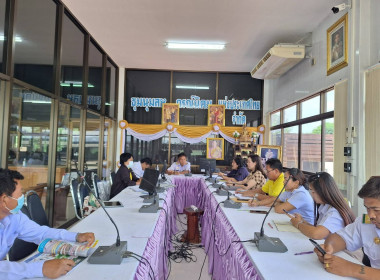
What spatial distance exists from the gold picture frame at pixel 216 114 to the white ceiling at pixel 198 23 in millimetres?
1398

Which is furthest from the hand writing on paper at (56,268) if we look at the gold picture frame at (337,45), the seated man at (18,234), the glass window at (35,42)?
the gold picture frame at (337,45)

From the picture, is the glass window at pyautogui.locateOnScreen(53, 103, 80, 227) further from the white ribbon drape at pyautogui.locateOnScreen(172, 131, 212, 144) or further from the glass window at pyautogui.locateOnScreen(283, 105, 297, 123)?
the glass window at pyautogui.locateOnScreen(283, 105, 297, 123)

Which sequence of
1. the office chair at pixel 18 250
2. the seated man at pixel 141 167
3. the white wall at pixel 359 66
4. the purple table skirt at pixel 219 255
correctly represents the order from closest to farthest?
the purple table skirt at pixel 219 255, the office chair at pixel 18 250, the white wall at pixel 359 66, the seated man at pixel 141 167

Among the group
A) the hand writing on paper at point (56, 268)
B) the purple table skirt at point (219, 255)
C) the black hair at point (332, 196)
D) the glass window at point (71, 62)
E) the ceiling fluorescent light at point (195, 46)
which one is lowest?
the purple table skirt at point (219, 255)

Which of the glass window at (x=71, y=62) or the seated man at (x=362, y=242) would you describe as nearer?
the seated man at (x=362, y=242)

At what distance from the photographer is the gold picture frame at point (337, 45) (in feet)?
10.7

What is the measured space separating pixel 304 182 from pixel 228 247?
1002 mm

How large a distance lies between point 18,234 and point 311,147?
4399mm

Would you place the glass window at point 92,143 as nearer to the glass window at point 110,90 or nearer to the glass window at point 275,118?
the glass window at point 110,90

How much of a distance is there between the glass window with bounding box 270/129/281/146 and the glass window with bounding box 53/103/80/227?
14.3 feet

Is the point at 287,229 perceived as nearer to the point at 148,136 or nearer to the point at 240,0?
the point at 240,0

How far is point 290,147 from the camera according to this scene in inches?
211

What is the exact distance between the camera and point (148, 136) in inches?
254

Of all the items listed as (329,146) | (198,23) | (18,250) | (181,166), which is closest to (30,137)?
(18,250)
